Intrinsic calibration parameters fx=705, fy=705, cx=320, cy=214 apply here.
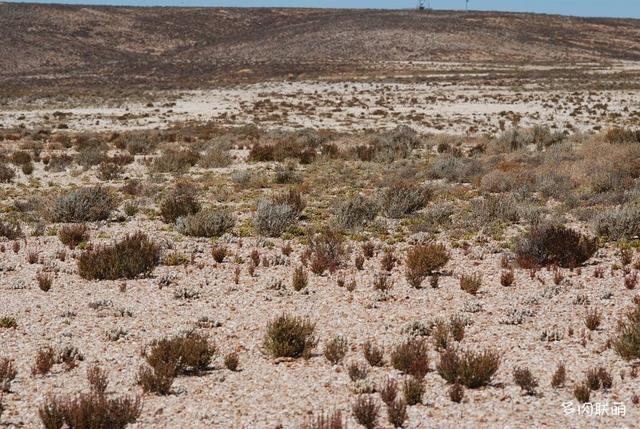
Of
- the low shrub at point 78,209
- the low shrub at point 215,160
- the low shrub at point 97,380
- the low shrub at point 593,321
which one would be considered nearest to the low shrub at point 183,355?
the low shrub at point 97,380

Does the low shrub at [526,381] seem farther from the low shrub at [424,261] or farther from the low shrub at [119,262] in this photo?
the low shrub at [119,262]

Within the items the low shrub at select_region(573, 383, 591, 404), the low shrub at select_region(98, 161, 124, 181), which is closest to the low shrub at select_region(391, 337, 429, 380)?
the low shrub at select_region(573, 383, 591, 404)

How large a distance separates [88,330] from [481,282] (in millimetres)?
5908

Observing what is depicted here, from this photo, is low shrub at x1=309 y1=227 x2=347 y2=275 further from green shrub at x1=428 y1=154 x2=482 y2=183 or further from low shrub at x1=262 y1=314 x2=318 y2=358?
green shrub at x1=428 y1=154 x2=482 y2=183

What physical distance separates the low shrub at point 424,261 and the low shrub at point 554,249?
1383mm

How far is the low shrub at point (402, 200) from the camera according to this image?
16.3 meters

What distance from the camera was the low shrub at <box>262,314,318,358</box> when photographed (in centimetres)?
838

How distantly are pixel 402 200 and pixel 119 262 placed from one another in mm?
7342

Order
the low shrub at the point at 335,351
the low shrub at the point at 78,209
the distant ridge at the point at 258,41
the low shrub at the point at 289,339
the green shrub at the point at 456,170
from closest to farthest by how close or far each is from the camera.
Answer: the low shrub at the point at 335,351
the low shrub at the point at 289,339
the low shrub at the point at 78,209
the green shrub at the point at 456,170
the distant ridge at the point at 258,41

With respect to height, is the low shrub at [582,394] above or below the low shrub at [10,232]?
above

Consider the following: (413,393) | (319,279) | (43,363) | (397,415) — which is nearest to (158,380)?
(43,363)

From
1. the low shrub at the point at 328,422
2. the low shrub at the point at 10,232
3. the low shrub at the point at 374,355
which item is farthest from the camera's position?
the low shrub at the point at 10,232

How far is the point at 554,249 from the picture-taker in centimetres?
1204

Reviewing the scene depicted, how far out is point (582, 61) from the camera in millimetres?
106500
